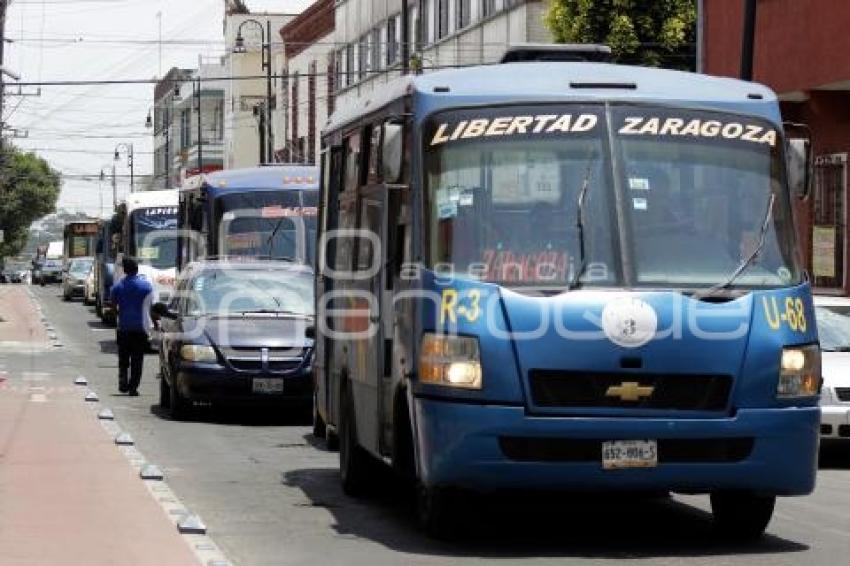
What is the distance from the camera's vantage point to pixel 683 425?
10406 millimetres

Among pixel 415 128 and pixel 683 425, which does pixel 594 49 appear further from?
pixel 683 425

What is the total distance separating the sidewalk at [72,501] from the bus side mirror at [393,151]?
250cm

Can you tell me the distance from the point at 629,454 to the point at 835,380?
21.7ft

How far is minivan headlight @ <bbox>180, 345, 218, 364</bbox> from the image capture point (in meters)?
20.1

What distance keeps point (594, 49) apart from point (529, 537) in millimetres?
3763

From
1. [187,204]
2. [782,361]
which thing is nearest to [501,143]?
[782,361]

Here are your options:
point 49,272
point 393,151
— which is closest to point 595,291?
point 393,151

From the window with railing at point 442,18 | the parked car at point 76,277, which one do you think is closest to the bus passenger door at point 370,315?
the window with railing at point 442,18

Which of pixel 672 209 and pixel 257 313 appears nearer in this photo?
pixel 672 209

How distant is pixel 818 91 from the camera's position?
95.5ft

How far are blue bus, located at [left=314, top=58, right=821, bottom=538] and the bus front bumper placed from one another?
0.01 metres

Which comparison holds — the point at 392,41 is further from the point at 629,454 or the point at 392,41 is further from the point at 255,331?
the point at 629,454

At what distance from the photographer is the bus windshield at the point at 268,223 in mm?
28688

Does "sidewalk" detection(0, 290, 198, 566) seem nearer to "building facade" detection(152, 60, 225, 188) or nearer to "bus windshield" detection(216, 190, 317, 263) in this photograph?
"bus windshield" detection(216, 190, 317, 263)
